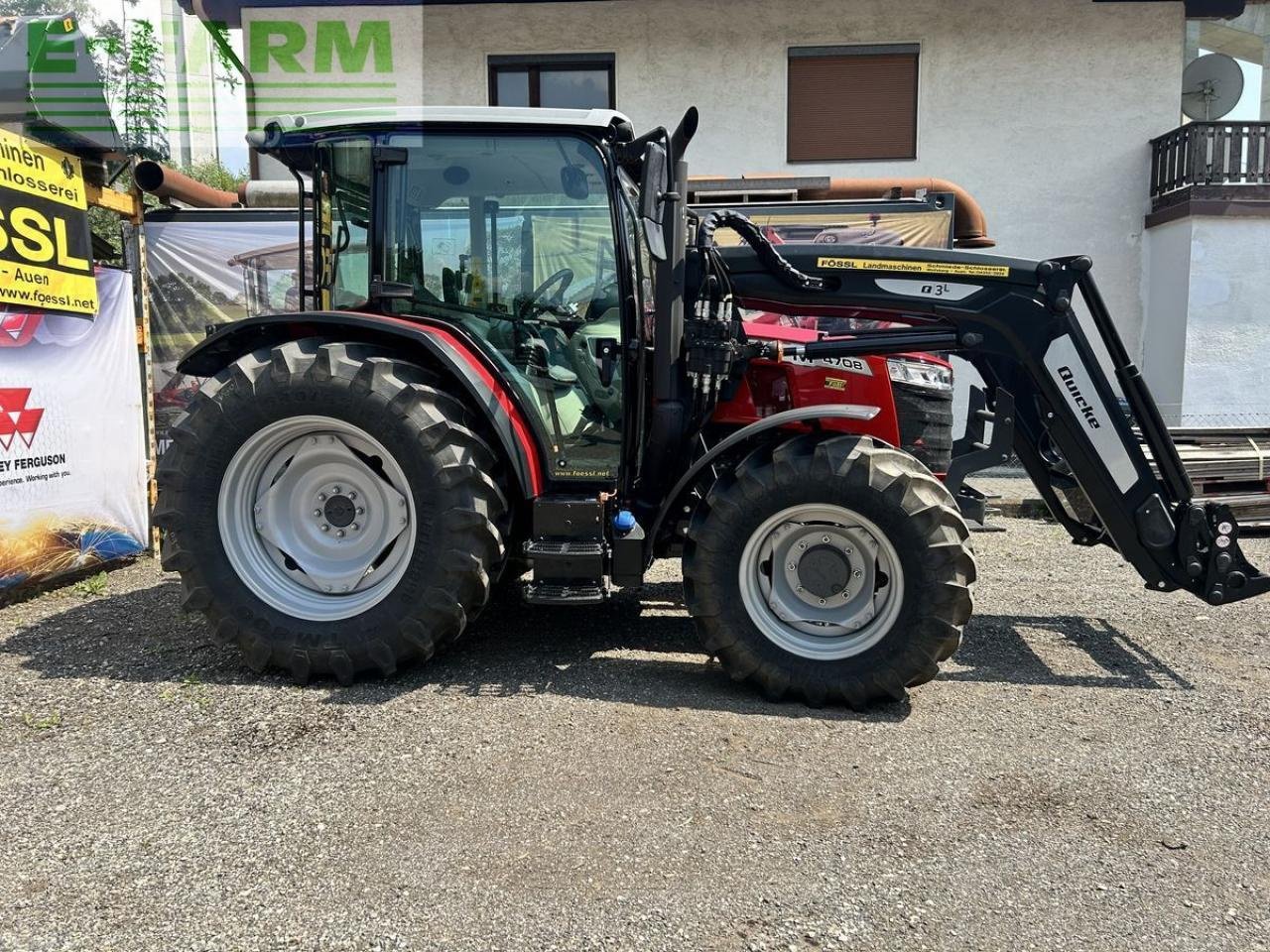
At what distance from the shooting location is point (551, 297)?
13.6 feet

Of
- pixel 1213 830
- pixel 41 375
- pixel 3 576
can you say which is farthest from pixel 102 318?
pixel 1213 830

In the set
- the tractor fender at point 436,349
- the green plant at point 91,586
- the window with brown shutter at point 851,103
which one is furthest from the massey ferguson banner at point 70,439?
the window with brown shutter at point 851,103

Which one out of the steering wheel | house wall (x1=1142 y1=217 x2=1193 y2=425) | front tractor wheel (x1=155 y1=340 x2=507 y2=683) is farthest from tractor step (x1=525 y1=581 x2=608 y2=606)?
house wall (x1=1142 y1=217 x2=1193 y2=425)

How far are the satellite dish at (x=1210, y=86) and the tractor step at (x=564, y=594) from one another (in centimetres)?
1283

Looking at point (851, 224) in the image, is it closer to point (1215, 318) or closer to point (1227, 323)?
point (1215, 318)

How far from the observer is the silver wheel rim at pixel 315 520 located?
13.2 feet

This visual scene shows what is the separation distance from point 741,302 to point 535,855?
2.63 m

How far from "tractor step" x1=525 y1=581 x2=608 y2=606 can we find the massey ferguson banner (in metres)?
3.28

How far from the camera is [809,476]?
3.74 meters

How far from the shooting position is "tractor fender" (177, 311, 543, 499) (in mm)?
3898

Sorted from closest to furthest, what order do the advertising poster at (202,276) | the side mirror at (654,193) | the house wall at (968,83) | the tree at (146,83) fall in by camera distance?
1. the side mirror at (654,193)
2. the advertising poster at (202,276)
3. the house wall at (968,83)
4. the tree at (146,83)

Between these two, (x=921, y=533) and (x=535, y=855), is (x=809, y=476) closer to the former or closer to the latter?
(x=921, y=533)

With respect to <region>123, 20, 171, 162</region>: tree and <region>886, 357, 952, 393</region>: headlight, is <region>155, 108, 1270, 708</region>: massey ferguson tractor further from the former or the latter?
<region>123, 20, 171, 162</region>: tree

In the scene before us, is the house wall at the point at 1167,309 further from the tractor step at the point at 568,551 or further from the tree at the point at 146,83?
the tree at the point at 146,83
